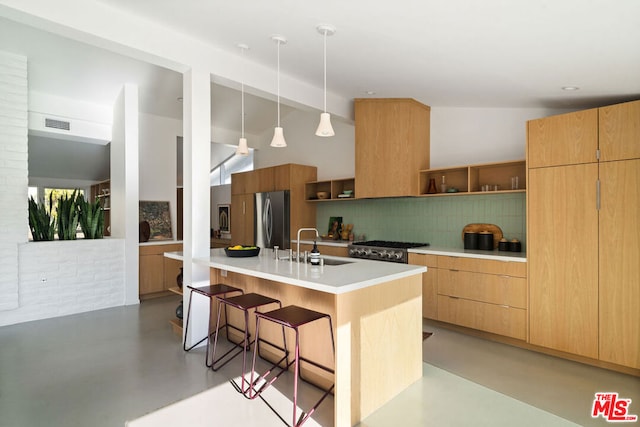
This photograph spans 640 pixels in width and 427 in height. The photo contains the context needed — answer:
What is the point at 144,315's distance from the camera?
4.46m

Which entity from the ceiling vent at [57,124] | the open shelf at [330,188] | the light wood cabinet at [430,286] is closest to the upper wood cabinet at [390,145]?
the open shelf at [330,188]

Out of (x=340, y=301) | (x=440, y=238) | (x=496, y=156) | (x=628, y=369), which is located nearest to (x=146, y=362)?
(x=340, y=301)

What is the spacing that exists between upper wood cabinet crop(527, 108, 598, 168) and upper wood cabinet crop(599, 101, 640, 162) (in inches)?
2.1

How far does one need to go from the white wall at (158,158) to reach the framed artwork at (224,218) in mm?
1943

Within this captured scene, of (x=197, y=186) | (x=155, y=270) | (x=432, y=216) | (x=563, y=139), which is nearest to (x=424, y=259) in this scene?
(x=432, y=216)

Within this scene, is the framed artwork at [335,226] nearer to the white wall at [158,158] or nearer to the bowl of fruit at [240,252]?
the bowl of fruit at [240,252]

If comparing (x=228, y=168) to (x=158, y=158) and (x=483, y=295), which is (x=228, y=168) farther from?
(x=483, y=295)

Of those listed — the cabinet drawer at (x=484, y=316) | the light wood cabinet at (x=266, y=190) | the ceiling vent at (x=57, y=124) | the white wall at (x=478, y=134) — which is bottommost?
the cabinet drawer at (x=484, y=316)

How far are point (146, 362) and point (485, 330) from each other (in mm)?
3298

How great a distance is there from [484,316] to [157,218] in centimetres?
537

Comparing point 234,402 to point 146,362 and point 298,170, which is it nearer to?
point 146,362

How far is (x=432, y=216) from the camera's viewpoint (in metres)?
4.68

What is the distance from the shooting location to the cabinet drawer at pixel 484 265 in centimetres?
336

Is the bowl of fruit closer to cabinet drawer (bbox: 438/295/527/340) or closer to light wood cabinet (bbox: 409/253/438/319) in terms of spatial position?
light wood cabinet (bbox: 409/253/438/319)
